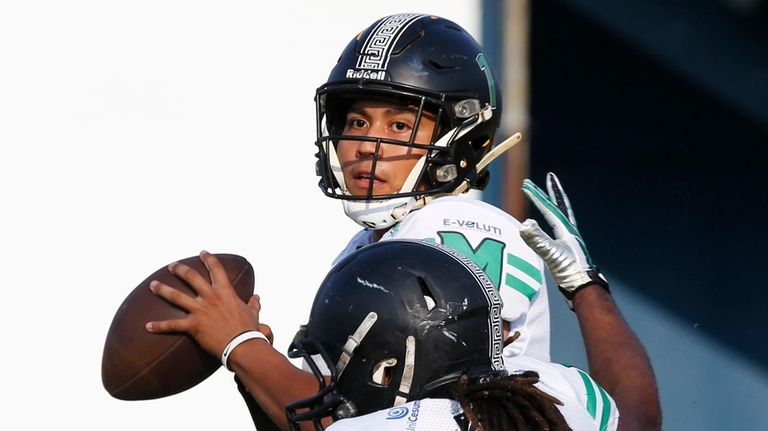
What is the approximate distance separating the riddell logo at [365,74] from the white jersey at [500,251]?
0.27 meters

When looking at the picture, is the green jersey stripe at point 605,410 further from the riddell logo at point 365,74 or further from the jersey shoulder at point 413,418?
the riddell logo at point 365,74

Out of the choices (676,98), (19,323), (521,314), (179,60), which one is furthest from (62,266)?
(676,98)

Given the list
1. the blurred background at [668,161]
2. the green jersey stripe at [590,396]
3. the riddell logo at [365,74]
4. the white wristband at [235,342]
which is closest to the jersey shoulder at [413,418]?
the green jersey stripe at [590,396]

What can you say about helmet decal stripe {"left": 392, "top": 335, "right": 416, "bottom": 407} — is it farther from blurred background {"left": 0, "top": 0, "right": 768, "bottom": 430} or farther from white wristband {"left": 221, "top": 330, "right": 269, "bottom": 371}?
blurred background {"left": 0, "top": 0, "right": 768, "bottom": 430}

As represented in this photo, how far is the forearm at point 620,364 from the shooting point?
1.90 metres

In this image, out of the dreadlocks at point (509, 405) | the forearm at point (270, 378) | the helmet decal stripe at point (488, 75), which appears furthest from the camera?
the helmet decal stripe at point (488, 75)

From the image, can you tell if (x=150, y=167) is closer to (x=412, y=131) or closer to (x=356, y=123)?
(x=356, y=123)

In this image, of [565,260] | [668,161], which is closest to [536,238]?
[565,260]

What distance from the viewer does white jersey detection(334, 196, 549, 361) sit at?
2.20m

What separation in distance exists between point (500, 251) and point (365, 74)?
47 centimetres

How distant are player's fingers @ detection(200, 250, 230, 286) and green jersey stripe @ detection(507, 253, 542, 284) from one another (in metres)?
0.49

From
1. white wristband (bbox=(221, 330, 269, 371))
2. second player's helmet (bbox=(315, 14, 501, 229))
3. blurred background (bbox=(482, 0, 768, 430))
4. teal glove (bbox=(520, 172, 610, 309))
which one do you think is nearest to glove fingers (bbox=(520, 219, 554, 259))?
teal glove (bbox=(520, 172, 610, 309))

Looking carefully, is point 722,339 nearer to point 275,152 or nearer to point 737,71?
point 737,71

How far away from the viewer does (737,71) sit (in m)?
4.04
